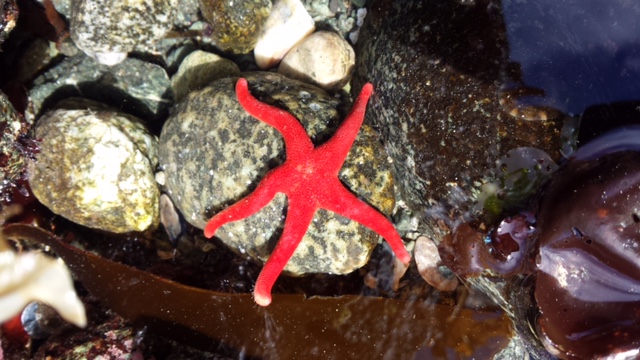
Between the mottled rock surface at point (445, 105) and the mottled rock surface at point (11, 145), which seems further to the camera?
the mottled rock surface at point (11, 145)

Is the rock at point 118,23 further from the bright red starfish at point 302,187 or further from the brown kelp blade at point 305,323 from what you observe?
the brown kelp blade at point 305,323

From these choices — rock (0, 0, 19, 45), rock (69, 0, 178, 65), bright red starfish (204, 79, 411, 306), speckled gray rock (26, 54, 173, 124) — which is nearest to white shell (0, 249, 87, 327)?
speckled gray rock (26, 54, 173, 124)

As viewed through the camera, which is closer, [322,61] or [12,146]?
[12,146]

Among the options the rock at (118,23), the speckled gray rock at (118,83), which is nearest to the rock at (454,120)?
the rock at (118,23)

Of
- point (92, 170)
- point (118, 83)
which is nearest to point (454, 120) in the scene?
point (92, 170)

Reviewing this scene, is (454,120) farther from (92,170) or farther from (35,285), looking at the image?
(35,285)

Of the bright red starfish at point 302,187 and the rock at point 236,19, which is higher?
the rock at point 236,19

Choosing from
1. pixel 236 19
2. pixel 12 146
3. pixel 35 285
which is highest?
pixel 236 19

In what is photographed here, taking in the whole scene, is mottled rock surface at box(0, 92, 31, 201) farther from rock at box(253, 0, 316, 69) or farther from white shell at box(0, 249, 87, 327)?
rock at box(253, 0, 316, 69)
